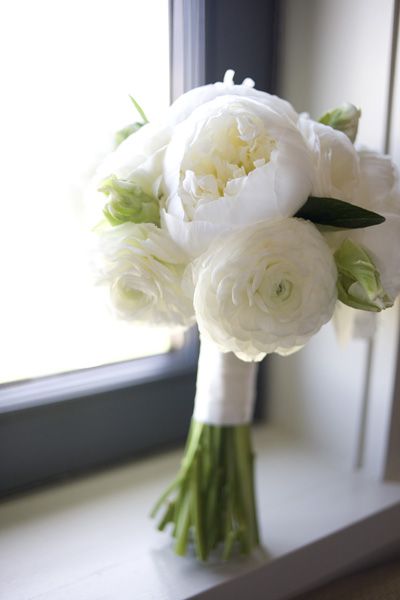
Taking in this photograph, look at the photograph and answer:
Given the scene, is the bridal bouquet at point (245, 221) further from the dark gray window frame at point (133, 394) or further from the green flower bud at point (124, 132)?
the dark gray window frame at point (133, 394)

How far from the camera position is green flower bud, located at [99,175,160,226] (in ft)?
1.59

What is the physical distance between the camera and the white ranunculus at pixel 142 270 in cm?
48

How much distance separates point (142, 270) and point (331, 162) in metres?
0.18

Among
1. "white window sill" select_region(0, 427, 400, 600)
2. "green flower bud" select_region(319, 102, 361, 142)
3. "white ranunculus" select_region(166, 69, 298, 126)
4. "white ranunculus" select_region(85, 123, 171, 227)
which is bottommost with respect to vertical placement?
"white window sill" select_region(0, 427, 400, 600)

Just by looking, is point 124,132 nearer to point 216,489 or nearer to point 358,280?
point 358,280

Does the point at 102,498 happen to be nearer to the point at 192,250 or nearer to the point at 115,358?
the point at 115,358

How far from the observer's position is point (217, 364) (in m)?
0.59

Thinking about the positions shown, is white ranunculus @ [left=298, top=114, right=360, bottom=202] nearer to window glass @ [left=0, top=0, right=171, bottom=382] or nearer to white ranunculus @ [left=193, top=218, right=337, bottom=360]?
white ranunculus @ [left=193, top=218, right=337, bottom=360]

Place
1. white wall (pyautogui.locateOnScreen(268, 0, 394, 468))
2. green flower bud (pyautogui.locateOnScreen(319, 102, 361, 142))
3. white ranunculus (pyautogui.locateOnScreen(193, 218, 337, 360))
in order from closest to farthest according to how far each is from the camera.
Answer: white ranunculus (pyautogui.locateOnScreen(193, 218, 337, 360))
green flower bud (pyautogui.locateOnScreen(319, 102, 361, 142))
white wall (pyautogui.locateOnScreen(268, 0, 394, 468))

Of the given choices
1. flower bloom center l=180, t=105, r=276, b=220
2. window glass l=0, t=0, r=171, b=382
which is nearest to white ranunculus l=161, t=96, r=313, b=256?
flower bloom center l=180, t=105, r=276, b=220

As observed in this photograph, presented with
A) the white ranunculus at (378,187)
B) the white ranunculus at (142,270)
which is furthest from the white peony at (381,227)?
the white ranunculus at (142,270)

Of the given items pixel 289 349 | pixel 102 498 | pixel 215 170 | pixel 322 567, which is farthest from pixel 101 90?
pixel 322 567

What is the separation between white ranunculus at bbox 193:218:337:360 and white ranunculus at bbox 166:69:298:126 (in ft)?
0.37

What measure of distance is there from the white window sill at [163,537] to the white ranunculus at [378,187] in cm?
38
